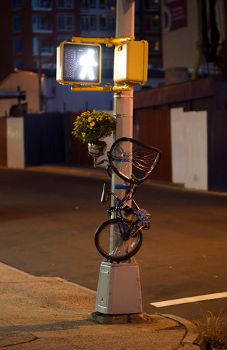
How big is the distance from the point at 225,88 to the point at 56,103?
3488 centimetres

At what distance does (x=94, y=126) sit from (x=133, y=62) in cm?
80

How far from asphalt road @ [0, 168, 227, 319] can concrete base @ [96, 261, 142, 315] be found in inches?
36.8

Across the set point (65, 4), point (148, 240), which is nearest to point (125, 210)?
point (148, 240)

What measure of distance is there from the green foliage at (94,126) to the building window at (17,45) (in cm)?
9739

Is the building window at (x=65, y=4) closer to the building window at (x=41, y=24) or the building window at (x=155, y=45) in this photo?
the building window at (x=41, y=24)

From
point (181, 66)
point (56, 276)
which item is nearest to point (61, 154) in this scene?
point (181, 66)

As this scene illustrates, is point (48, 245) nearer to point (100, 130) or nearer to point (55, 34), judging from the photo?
point (100, 130)

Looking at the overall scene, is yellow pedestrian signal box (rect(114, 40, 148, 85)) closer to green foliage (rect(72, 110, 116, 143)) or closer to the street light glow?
the street light glow

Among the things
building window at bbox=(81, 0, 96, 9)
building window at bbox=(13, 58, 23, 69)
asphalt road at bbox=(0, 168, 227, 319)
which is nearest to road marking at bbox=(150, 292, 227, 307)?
asphalt road at bbox=(0, 168, 227, 319)

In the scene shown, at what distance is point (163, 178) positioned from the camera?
25.2 meters

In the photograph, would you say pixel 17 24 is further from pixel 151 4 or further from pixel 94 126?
pixel 94 126

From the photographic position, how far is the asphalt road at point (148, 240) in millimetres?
9906

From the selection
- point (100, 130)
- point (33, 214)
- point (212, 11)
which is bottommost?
point (33, 214)

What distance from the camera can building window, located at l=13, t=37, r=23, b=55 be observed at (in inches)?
4057
